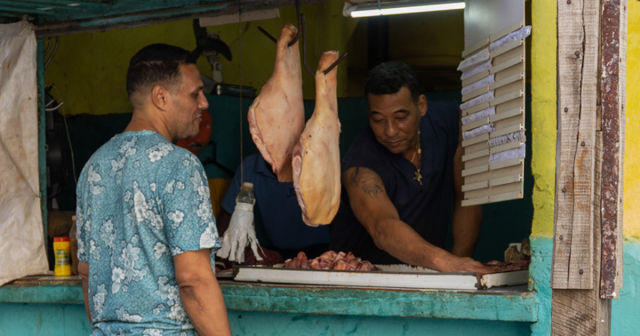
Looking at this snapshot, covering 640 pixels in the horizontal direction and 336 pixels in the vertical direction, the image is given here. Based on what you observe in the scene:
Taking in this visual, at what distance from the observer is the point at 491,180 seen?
8.25ft

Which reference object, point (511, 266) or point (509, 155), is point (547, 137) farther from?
point (511, 266)

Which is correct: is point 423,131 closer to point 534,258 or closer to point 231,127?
point 534,258

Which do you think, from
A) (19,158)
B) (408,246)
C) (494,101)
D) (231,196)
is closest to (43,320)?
(19,158)

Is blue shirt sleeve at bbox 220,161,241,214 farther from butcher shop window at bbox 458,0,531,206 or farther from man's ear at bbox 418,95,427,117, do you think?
butcher shop window at bbox 458,0,531,206

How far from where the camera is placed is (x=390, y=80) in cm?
357

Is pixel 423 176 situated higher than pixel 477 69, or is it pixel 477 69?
pixel 477 69

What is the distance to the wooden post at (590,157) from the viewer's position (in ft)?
6.56

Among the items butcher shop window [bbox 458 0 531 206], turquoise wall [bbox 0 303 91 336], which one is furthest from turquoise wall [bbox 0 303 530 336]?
butcher shop window [bbox 458 0 531 206]

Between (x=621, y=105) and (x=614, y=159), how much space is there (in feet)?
0.58

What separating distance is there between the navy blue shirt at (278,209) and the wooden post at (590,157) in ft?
9.48

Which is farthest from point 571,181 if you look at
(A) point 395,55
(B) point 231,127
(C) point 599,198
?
(A) point 395,55

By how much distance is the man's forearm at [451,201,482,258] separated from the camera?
3454mm

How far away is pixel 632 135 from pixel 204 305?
1.67 meters

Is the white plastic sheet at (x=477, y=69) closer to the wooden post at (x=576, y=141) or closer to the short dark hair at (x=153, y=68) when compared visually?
the wooden post at (x=576, y=141)
